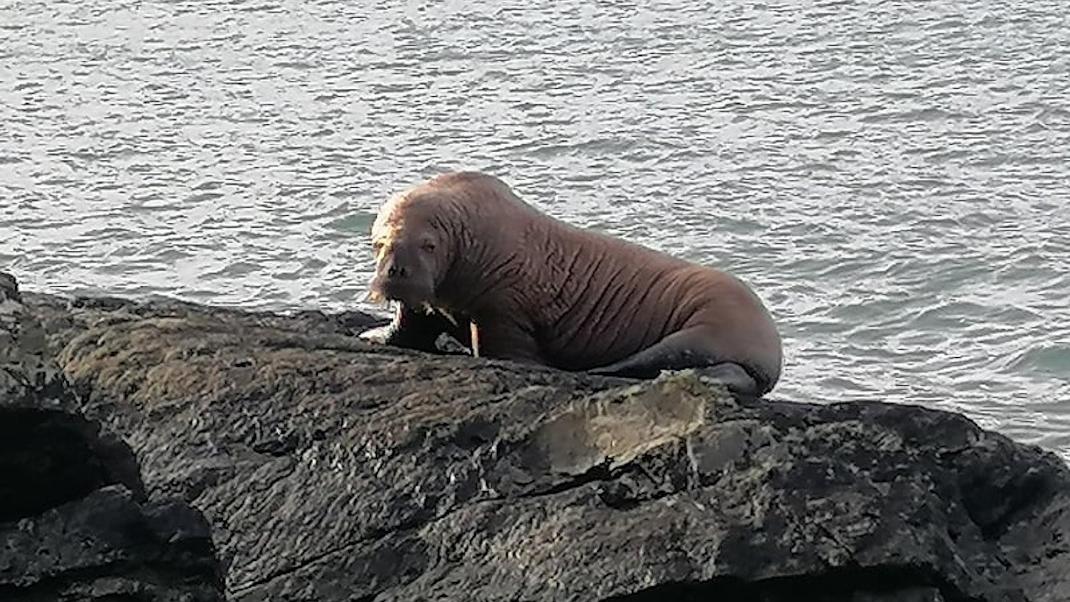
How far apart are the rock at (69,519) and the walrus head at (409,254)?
2.20 meters

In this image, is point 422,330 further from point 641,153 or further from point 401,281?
point 641,153

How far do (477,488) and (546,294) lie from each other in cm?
205

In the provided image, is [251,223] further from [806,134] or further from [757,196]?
[806,134]

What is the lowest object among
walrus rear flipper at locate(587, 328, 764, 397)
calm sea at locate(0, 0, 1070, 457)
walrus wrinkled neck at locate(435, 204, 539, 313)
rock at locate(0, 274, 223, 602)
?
calm sea at locate(0, 0, 1070, 457)

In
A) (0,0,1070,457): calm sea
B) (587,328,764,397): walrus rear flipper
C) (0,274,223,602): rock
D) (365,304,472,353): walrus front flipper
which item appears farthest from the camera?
(0,0,1070,457): calm sea

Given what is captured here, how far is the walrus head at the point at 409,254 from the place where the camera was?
6020mm

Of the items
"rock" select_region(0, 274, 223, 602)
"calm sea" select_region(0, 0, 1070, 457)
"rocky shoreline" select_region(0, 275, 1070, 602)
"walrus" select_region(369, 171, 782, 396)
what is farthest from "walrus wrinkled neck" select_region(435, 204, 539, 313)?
"calm sea" select_region(0, 0, 1070, 457)

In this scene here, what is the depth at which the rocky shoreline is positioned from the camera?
379 centimetres

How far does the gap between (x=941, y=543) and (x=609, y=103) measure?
44.2 ft

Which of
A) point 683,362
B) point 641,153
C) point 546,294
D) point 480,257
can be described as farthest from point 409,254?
point 641,153

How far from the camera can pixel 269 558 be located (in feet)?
14.3

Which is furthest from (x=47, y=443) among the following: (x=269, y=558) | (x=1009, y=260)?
(x=1009, y=260)

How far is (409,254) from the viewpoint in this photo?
605cm

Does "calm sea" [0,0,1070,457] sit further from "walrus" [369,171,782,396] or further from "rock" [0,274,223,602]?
"rock" [0,274,223,602]
